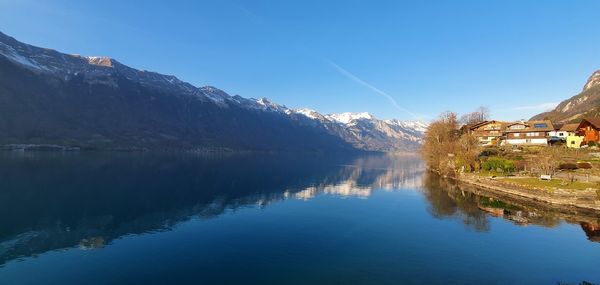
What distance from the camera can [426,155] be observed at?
163 m

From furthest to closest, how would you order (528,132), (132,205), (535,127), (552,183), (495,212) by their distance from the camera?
(535,127) → (528,132) → (552,183) → (132,205) → (495,212)

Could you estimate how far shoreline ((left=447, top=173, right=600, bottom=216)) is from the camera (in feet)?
207

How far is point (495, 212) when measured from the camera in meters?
65.9

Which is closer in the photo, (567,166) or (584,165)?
(584,165)

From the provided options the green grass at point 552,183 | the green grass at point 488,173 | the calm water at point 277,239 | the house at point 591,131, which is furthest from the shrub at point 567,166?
the house at point 591,131

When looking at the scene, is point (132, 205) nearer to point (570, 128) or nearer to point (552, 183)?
point (552, 183)

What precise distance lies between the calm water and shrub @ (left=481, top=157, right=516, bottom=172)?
2806cm

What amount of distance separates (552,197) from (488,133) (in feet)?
290

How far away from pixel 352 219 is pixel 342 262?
2582 cm

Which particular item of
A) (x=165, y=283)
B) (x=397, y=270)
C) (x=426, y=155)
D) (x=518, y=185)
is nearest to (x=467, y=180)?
(x=518, y=185)

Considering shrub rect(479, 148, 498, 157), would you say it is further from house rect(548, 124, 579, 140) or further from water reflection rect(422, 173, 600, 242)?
water reflection rect(422, 173, 600, 242)

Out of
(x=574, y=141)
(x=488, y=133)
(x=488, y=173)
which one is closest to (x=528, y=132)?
(x=488, y=133)

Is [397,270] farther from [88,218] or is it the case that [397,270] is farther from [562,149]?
[562,149]

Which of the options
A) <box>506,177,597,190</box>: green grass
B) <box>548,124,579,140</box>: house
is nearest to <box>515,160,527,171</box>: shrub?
<box>506,177,597,190</box>: green grass
